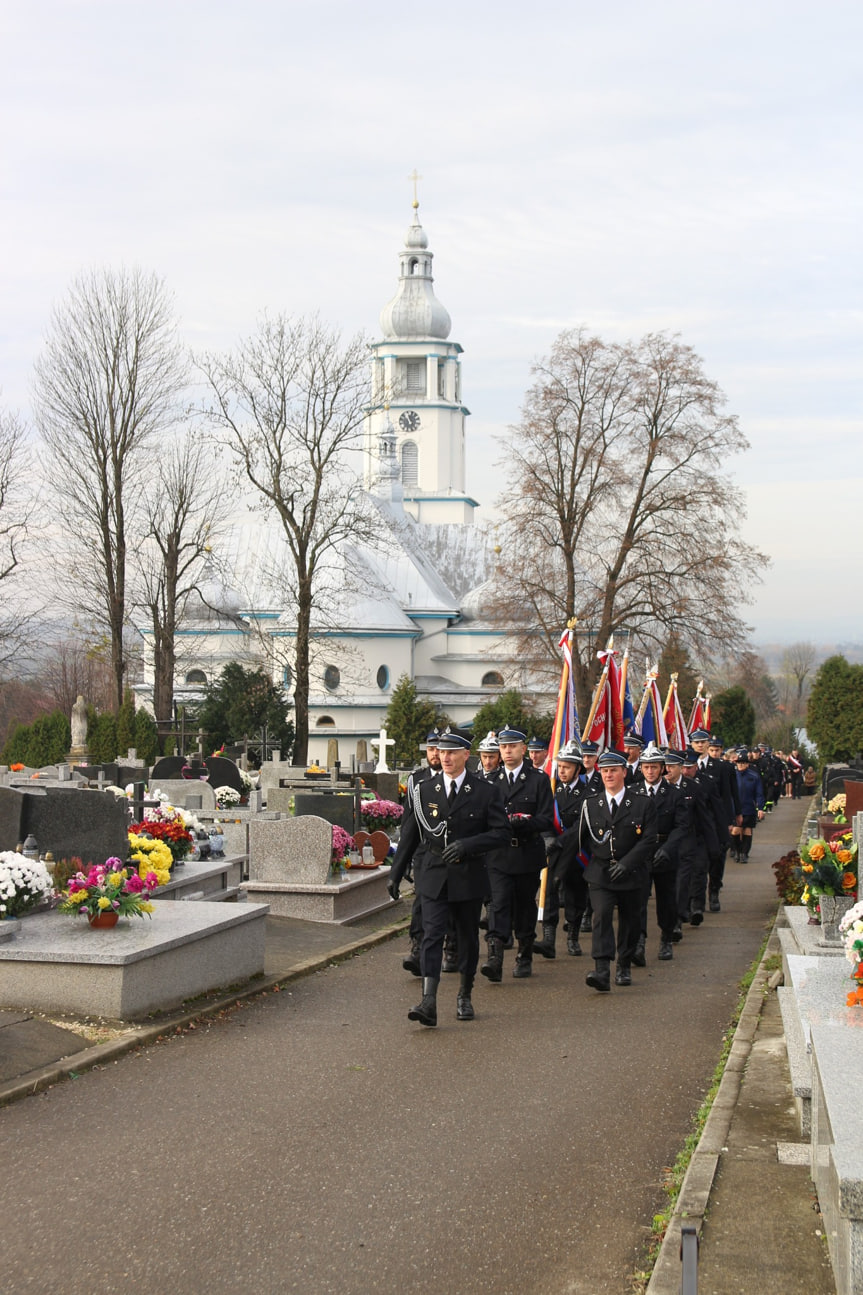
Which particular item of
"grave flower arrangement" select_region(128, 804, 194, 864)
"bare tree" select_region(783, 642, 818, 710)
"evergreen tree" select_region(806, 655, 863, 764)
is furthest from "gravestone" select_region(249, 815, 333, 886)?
"bare tree" select_region(783, 642, 818, 710)

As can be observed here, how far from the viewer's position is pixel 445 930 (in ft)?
30.0

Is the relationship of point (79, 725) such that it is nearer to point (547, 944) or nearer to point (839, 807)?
point (839, 807)

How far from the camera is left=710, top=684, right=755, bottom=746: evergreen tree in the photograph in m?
58.9

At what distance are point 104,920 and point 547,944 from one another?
4367mm

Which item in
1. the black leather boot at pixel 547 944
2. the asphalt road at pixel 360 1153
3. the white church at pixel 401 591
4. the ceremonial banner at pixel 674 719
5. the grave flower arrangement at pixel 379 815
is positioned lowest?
the asphalt road at pixel 360 1153

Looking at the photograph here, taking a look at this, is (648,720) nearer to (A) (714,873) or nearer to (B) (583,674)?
(A) (714,873)

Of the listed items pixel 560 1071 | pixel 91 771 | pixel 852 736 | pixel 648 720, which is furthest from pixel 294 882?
pixel 852 736

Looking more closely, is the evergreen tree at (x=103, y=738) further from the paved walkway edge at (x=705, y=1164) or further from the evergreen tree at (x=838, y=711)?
the paved walkway edge at (x=705, y=1164)

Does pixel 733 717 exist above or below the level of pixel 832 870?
above

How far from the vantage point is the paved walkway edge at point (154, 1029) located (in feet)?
23.1

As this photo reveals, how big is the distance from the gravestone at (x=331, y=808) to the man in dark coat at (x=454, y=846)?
633 cm

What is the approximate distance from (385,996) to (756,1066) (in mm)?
2925

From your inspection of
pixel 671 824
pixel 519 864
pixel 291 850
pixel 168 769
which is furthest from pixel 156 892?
pixel 168 769

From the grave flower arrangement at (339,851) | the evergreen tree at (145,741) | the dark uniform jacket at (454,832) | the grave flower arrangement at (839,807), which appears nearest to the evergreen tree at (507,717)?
the evergreen tree at (145,741)
